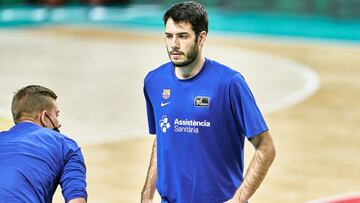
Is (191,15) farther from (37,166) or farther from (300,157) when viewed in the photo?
(300,157)

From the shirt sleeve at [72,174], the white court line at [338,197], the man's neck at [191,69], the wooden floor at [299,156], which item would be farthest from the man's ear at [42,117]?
the white court line at [338,197]

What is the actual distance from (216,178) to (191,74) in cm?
69

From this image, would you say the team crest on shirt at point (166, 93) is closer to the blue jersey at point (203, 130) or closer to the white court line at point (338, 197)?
the blue jersey at point (203, 130)

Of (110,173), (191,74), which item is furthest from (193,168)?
(110,173)

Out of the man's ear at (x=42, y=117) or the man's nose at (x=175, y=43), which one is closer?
the man's ear at (x=42, y=117)

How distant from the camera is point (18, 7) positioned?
105 ft

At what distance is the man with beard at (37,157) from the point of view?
5375 mm

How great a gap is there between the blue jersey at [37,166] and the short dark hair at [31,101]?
75mm

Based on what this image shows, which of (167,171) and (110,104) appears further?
(110,104)

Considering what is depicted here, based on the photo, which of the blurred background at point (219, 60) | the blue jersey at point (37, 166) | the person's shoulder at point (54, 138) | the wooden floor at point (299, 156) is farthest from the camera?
the blurred background at point (219, 60)

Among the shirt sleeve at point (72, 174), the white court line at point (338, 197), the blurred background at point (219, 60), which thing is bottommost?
the blurred background at point (219, 60)

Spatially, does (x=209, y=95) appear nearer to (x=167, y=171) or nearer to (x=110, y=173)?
(x=167, y=171)

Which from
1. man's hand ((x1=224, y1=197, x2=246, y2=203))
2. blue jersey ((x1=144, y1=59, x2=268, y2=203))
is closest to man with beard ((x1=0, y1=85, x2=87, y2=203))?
blue jersey ((x1=144, y1=59, x2=268, y2=203))

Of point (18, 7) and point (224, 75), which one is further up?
point (224, 75)
